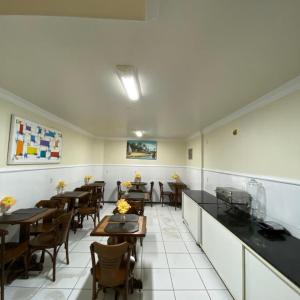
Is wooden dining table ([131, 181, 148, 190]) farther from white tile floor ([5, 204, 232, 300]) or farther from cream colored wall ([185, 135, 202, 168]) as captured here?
white tile floor ([5, 204, 232, 300])

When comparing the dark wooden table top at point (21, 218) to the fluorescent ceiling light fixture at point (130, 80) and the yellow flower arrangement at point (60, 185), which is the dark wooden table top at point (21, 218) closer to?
the yellow flower arrangement at point (60, 185)

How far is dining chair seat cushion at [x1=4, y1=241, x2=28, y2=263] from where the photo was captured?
2.10m

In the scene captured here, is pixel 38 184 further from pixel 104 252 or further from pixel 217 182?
pixel 217 182

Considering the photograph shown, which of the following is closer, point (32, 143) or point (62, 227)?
point (62, 227)

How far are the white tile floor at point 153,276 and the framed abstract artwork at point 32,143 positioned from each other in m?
1.70

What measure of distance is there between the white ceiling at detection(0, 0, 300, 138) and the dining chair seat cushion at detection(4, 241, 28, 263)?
2.08 meters

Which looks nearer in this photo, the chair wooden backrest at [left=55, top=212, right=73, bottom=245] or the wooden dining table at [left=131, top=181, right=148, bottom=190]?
the chair wooden backrest at [left=55, top=212, right=73, bottom=245]

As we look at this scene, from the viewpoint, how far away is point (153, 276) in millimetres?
2521

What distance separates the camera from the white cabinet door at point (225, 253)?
189 cm

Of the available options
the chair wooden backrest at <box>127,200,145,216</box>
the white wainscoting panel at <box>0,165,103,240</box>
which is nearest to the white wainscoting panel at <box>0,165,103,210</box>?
the white wainscoting panel at <box>0,165,103,240</box>

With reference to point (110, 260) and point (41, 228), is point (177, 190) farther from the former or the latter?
point (110, 260)

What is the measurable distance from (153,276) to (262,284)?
4.84 feet

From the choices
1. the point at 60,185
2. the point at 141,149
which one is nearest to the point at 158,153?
the point at 141,149

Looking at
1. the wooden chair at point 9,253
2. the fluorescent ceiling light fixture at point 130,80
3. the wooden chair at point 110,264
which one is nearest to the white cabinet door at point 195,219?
the wooden chair at point 110,264
